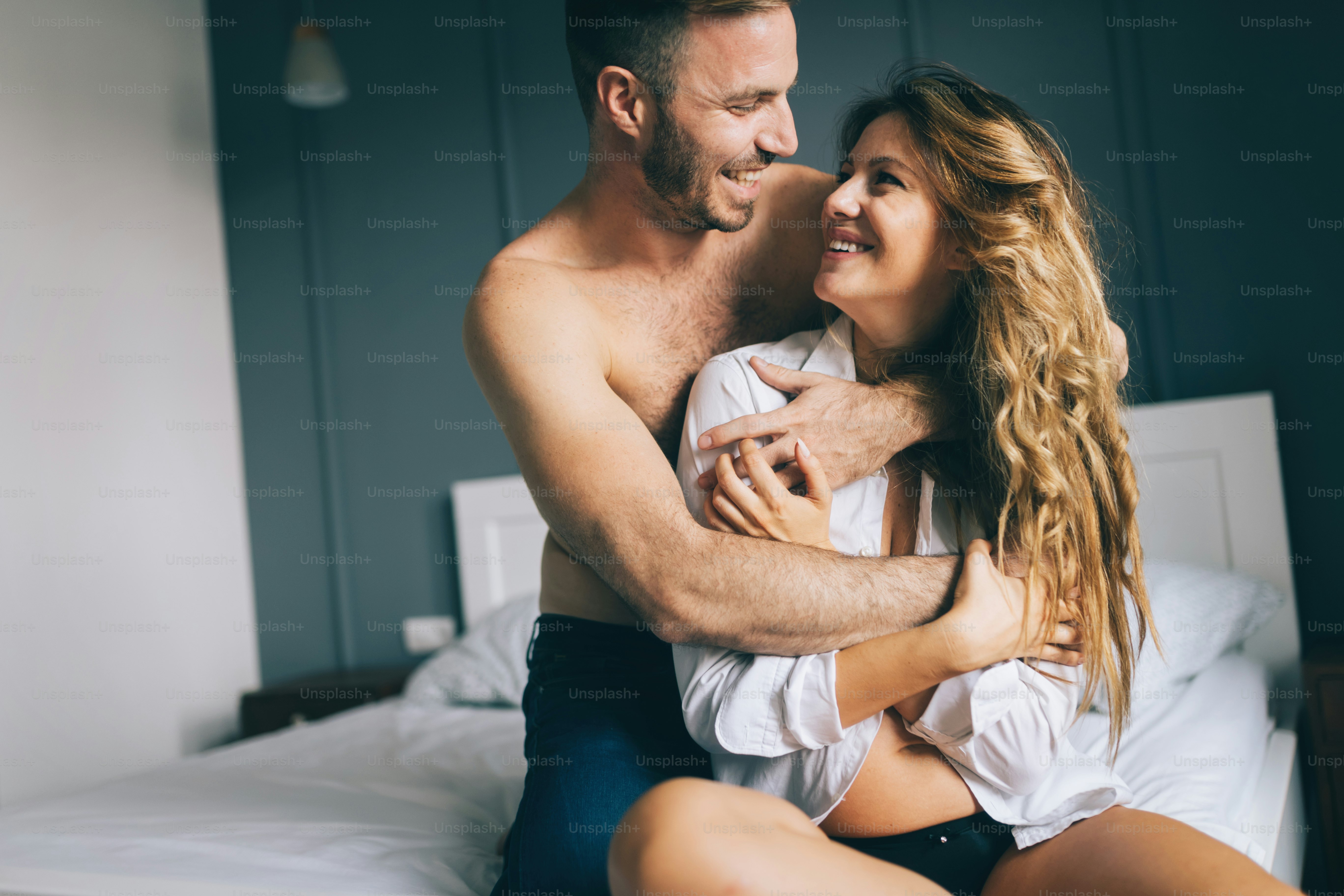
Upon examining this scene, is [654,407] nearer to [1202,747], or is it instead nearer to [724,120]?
[724,120]

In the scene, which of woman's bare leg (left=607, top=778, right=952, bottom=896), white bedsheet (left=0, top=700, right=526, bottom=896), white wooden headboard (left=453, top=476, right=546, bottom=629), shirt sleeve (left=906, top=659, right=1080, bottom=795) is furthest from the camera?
white wooden headboard (left=453, top=476, right=546, bottom=629)

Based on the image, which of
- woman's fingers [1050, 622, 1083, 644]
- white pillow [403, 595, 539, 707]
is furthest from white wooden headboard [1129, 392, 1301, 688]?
white pillow [403, 595, 539, 707]

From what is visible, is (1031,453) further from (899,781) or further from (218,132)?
(218,132)

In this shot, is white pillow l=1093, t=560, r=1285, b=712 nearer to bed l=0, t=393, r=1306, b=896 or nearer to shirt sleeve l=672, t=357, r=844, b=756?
bed l=0, t=393, r=1306, b=896

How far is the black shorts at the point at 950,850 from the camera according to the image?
3.59 feet

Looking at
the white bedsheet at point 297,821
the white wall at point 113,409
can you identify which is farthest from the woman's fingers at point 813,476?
the white wall at point 113,409

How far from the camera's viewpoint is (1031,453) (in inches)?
47.3

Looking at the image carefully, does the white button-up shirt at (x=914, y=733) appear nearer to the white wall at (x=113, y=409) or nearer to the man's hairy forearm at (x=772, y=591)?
the man's hairy forearm at (x=772, y=591)

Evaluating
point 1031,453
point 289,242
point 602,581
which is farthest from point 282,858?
point 289,242

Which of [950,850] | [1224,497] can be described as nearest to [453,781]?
[950,850]

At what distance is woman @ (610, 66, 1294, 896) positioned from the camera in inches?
37.4

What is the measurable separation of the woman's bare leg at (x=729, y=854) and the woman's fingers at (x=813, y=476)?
0.40 metres

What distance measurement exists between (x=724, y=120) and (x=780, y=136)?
0.33 ft

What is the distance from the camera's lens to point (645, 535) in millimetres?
1194
